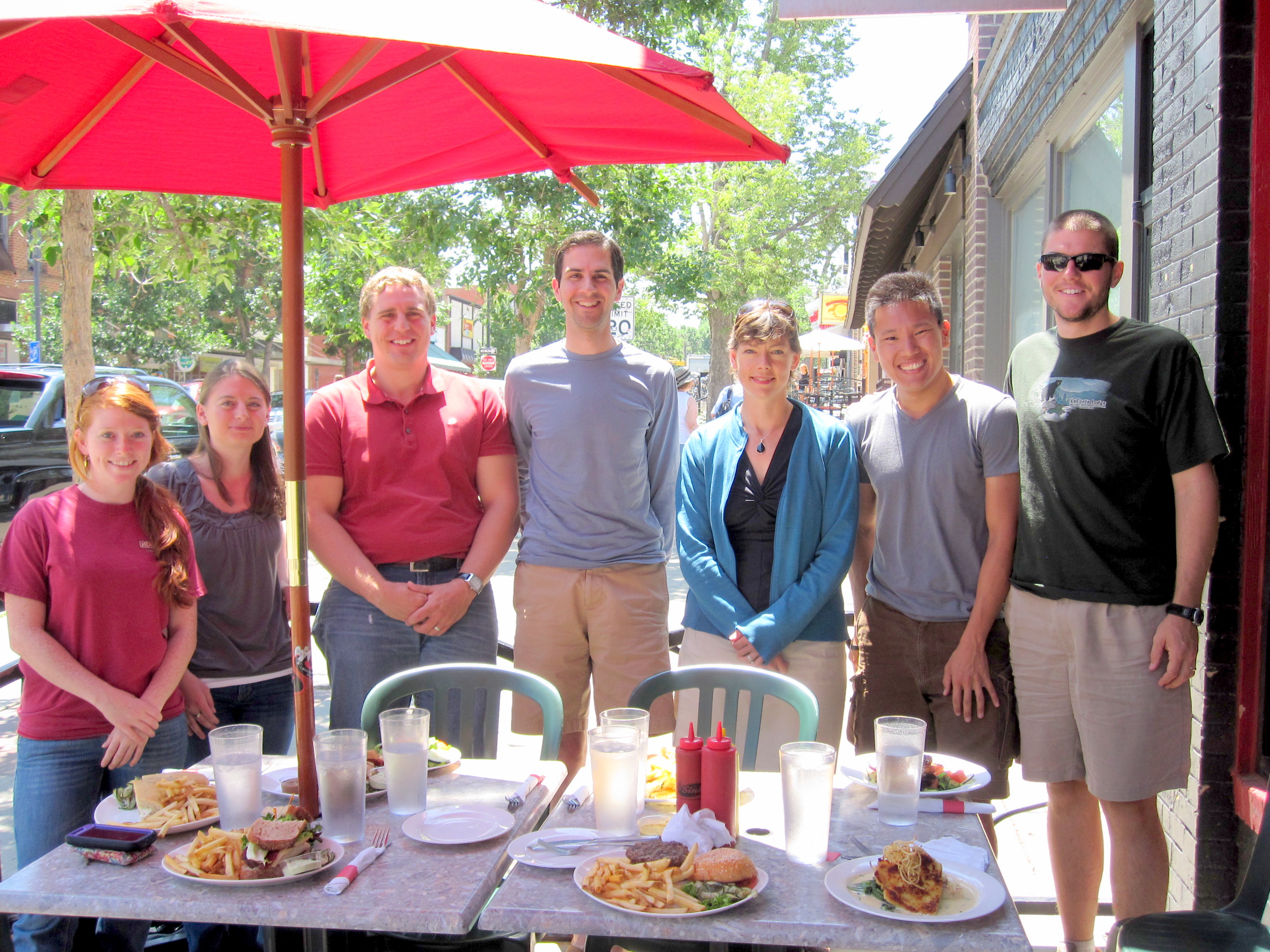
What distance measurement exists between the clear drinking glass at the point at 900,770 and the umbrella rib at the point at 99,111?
262 cm

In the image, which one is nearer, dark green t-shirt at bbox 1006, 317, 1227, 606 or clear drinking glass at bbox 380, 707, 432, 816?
clear drinking glass at bbox 380, 707, 432, 816

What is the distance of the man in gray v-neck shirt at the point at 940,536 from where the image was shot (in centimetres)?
319

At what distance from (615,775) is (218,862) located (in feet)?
2.60

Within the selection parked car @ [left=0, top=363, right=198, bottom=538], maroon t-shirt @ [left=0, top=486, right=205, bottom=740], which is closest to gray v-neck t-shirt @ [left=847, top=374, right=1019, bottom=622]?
maroon t-shirt @ [left=0, top=486, right=205, bottom=740]

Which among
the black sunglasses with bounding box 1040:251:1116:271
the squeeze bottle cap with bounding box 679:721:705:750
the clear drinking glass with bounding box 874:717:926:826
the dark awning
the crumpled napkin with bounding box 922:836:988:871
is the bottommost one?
the crumpled napkin with bounding box 922:836:988:871

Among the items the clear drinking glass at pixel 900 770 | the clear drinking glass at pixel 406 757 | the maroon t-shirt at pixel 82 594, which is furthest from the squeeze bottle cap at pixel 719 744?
the maroon t-shirt at pixel 82 594

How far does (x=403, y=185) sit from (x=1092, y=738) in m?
2.97

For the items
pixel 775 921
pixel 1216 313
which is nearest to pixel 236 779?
pixel 775 921

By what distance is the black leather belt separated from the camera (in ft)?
11.4

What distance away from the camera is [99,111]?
292 centimetres

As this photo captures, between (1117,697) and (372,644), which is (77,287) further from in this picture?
(1117,697)

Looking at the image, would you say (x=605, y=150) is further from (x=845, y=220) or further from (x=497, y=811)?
(x=845, y=220)

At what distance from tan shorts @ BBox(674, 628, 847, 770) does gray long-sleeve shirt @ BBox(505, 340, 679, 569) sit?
21.9 inches

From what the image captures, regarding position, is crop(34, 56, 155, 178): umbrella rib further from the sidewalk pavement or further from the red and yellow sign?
the red and yellow sign
